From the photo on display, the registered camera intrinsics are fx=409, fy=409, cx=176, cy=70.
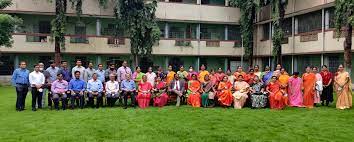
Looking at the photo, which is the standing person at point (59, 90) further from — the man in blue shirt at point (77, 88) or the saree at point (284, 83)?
the saree at point (284, 83)

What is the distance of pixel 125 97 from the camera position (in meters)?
15.0

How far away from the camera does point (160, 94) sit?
1554cm

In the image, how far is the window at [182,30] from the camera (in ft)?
111

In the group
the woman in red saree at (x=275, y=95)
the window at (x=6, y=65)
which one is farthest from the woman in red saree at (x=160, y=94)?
the window at (x=6, y=65)

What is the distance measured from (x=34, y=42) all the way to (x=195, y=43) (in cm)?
1228

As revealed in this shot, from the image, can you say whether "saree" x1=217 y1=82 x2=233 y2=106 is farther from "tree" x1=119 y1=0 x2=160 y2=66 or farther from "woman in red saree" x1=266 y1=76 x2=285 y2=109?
"tree" x1=119 y1=0 x2=160 y2=66

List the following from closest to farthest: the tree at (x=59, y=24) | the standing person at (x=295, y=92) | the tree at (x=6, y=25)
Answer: the standing person at (x=295, y=92) → the tree at (x=6, y=25) → the tree at (x=59, y=24)

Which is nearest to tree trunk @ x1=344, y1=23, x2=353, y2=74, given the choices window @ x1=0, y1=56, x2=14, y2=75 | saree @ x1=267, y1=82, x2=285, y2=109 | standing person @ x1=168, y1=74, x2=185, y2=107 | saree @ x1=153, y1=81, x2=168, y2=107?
saree @ x1=267, y1=82, x2=285, y2=109

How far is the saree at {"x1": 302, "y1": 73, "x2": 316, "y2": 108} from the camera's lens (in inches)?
610

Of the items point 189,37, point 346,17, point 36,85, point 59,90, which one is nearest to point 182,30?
point 189,37

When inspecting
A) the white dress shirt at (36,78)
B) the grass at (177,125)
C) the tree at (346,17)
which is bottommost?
the grass at (177,125)

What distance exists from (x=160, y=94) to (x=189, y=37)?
61.7 ft

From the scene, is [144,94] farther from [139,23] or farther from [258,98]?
[139,23]

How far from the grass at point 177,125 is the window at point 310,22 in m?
14.0
